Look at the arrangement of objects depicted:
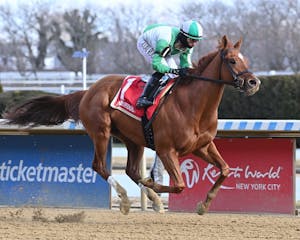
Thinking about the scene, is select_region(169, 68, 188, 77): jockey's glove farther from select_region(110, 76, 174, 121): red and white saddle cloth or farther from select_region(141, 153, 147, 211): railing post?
select_region(141, 153, 147, 211): railing post

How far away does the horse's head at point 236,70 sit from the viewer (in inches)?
270

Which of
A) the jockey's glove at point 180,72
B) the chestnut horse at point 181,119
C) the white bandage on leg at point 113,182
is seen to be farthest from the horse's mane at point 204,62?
the white bandage on leg at point 113,182

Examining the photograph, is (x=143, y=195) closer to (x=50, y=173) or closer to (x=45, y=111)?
(x=50, y=173)

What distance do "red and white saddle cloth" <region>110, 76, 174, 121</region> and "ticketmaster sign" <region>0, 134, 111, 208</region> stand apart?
4.68ft

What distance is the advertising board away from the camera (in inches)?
340

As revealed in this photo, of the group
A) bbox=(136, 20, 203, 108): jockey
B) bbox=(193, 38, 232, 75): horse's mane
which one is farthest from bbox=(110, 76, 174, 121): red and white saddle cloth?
bbox=(193, 38, 232, 75): horse's mane

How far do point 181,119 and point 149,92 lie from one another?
45 centimetres

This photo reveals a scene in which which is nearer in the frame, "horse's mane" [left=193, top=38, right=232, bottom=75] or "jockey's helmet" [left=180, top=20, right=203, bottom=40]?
"jockey's helmet" [left=180, top=20, right=203, bottom=40]

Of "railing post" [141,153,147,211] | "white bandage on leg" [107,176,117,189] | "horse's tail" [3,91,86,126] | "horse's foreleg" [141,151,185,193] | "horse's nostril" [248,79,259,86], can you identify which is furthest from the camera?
"railing post" [141,153,147,211]

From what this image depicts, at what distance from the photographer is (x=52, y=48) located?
57219 mm

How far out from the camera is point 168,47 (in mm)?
7496

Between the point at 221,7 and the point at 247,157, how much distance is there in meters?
34.2

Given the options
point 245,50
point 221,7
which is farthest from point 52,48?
point 245,50

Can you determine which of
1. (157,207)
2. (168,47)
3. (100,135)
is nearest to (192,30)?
(168,47)
